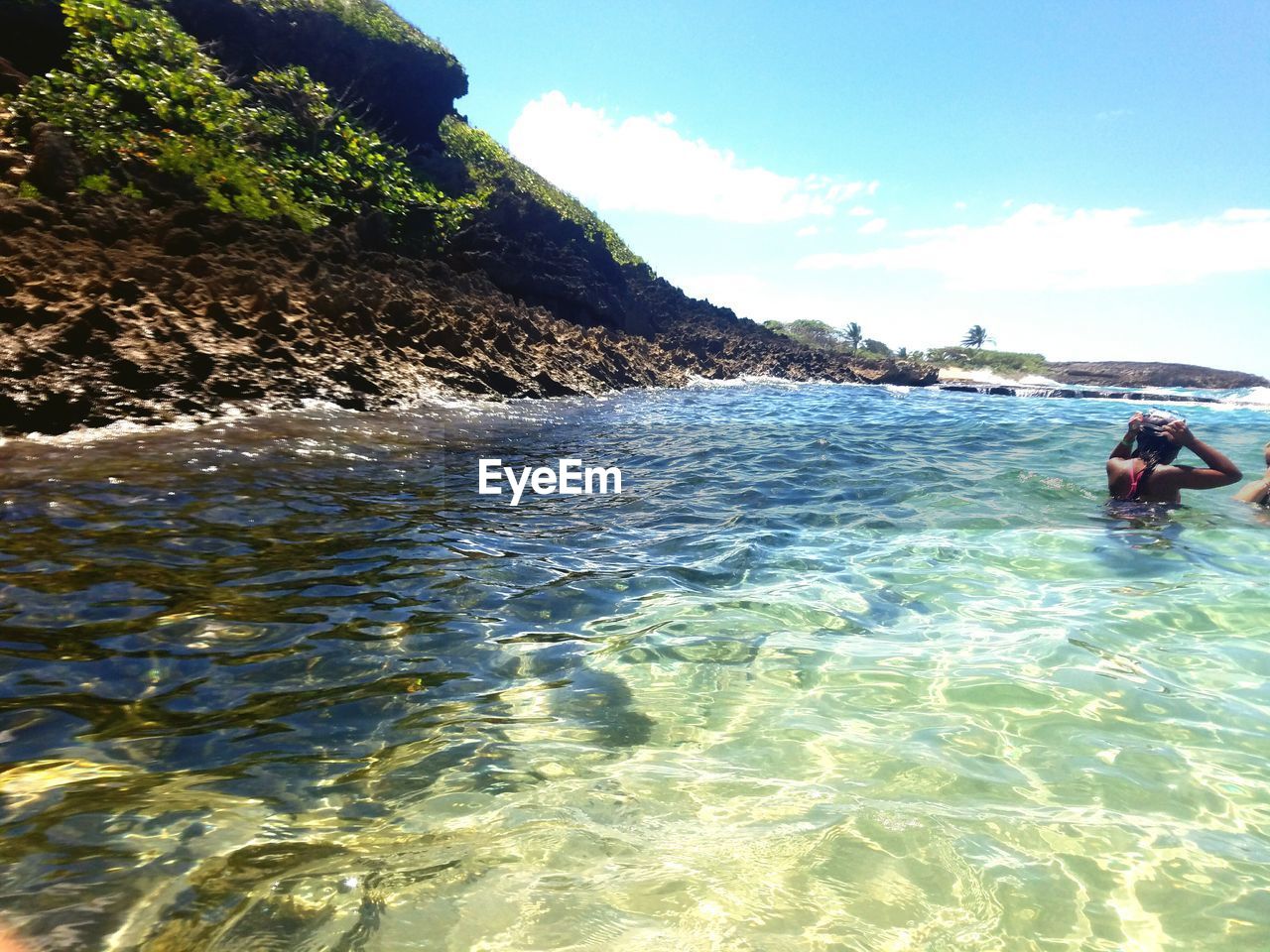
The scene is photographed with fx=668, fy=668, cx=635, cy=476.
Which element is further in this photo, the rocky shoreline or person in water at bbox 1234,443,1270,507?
the rocky shoreline

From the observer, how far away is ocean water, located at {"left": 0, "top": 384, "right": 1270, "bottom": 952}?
1718mm

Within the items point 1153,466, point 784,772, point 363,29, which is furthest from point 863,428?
point 363,29

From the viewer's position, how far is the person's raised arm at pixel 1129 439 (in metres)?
6.63

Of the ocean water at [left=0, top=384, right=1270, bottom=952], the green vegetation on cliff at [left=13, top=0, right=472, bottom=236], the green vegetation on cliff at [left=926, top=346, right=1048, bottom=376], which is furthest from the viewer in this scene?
the green vegetation on cliff at [left=926, top=346, right=1048, bottom=376]

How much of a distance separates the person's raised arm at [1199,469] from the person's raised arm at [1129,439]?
0.91ft

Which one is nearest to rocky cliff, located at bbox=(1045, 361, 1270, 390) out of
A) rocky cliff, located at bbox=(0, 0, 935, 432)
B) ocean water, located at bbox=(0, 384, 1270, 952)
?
rocky cliff, located at bbox=(0, 0, 935, 432)

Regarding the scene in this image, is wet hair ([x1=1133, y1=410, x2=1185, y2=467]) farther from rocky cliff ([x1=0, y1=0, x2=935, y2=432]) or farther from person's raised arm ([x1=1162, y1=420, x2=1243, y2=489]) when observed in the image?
rocky cliff ([x1=0, y1=0, x2=935, y2=432])

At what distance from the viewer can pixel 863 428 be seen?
14.1 m

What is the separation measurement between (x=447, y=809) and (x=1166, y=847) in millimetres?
2234

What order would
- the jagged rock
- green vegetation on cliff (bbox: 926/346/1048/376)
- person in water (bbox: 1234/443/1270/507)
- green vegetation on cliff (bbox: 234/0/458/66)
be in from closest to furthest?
person in water (bbox: 1234/443/1270/507)
the jagged rock
green vegetation on cliff (bbox: 234/0/458/66)
green vegetation on cliff (bbox: 926/346/1048/376)

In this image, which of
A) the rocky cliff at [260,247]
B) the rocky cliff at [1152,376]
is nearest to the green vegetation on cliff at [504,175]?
the rocky cliff at [260,247]

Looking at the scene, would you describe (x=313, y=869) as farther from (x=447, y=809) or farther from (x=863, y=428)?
(x=863, y=428)

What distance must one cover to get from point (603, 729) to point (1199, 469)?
270 inches

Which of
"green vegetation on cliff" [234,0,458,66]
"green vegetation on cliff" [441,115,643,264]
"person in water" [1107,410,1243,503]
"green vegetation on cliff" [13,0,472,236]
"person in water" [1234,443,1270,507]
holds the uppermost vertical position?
"green vegetation on cliff" [234,0,458,66]
